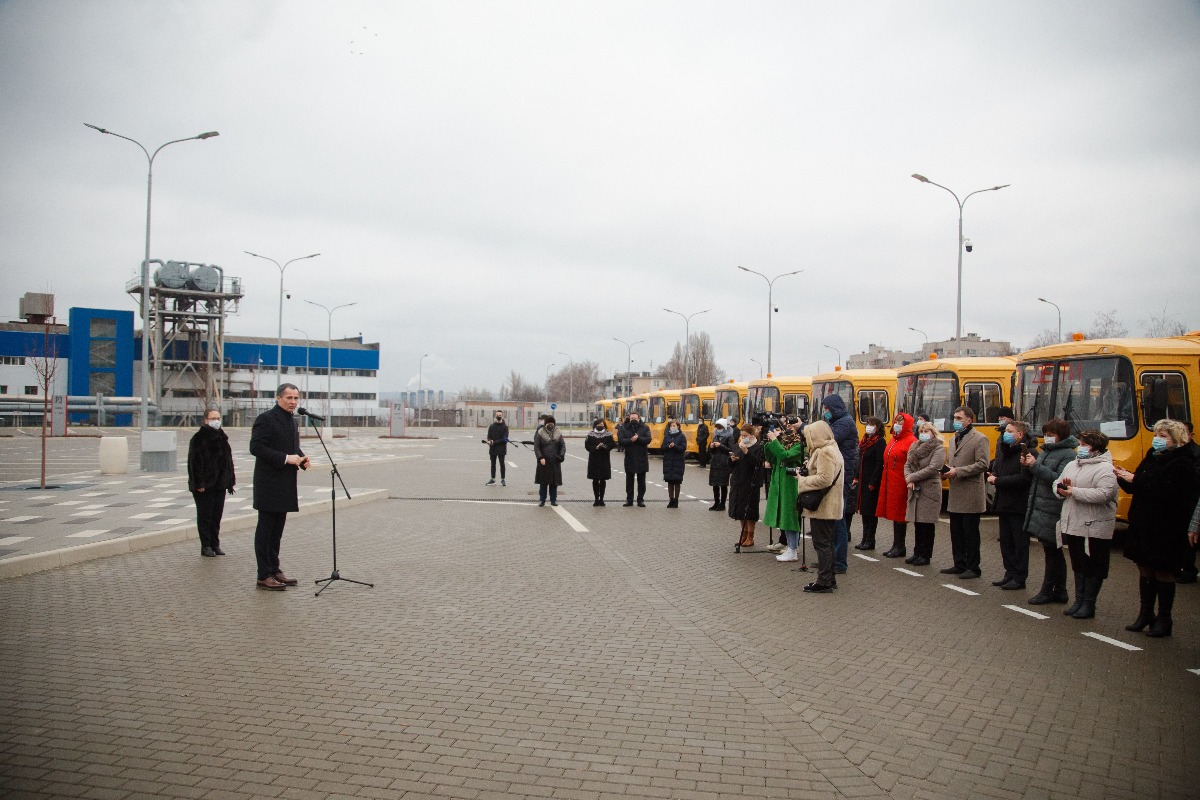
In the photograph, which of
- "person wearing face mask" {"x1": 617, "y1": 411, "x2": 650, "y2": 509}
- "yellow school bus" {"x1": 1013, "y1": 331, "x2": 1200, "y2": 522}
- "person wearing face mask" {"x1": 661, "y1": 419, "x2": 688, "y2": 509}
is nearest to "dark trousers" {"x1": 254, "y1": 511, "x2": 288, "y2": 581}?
"person wearing face mask" {"x1": 661, "y1": 419, "x2": 688, "y2": 509}

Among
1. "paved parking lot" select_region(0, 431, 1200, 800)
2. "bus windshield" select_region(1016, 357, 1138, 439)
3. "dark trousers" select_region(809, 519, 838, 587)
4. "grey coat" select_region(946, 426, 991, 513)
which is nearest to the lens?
"paved parking lot" select_region(0, 431, 1200, 800)

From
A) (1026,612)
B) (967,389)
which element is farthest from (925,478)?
(967,389)

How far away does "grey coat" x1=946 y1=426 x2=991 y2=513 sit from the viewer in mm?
9852

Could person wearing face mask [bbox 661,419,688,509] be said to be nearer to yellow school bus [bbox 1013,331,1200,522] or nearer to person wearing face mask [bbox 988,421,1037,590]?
yellow school bus [bbox 1013,331,1200,522]

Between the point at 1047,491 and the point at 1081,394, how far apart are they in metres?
6.01

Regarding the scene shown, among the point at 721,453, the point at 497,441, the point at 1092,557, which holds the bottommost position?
the point at 1092,557

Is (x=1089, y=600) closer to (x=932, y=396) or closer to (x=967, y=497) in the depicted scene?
(x=967, y=497)

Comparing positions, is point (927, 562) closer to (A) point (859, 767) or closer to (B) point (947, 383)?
(A) point (859, 767)

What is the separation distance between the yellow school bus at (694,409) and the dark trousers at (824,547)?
945 inches

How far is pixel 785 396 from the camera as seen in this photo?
1114 inches

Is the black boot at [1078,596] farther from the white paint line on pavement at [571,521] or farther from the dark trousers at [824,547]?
the white paint line on pavement at [571,521]

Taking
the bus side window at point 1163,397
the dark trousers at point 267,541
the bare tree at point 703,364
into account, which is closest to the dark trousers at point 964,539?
the bus side window at point 1163,397

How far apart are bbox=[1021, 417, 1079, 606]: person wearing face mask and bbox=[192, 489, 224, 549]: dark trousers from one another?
29.7ft

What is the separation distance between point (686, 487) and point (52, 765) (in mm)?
19103
